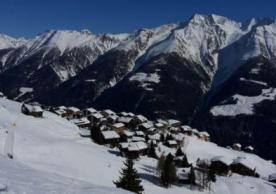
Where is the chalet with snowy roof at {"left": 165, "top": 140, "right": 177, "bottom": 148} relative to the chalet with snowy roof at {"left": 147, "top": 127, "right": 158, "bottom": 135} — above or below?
below

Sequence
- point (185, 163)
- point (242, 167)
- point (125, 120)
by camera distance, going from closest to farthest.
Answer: point (185, 163)
point (242, 167)
point (125, 120)

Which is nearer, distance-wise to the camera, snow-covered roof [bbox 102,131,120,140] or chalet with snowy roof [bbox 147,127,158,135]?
snow-covered roof [bbox 102,131,120,140]

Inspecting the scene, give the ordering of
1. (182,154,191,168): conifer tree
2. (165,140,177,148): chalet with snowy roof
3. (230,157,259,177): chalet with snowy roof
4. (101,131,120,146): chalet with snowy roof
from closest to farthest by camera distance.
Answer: (182,154,191,168): conifer tree
(101,131,120,146): chalet with snowy roof
(230,157,259,177): chalet with snowy roof
(165,140,177,148): chalet with snowy roof

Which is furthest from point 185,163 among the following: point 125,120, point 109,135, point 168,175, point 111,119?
point 111,119

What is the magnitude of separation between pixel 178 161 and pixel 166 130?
206 feet

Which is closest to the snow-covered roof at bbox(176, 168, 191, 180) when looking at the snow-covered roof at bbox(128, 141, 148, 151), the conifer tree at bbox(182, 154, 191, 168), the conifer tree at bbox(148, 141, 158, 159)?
the conifer tree at bbox(182, 154, 191, 168)

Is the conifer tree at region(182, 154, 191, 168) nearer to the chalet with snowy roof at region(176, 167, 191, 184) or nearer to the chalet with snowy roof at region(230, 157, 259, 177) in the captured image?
the chalet with snowy roof at region(176, 167, 191, 184)

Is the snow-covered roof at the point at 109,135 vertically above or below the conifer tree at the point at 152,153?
above

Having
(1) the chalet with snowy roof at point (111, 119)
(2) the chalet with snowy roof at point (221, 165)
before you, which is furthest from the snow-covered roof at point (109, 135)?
(1) the chalet with snowy roof at point (111, 119)

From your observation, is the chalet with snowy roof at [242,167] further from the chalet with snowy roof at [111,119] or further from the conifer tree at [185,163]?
the chalet with snowy roof at [111,119]

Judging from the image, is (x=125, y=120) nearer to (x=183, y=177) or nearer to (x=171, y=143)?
(x=171, y=143)

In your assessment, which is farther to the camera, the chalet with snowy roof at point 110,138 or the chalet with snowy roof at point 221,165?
the chalet with snowy roof at point 110,138

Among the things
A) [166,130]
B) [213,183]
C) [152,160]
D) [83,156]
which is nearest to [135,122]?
[166,130]

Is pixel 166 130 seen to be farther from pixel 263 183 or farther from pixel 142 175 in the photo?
pixel 142 175
